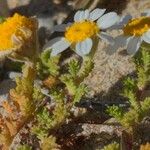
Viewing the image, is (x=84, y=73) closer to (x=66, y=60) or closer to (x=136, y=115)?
(x=136, y=115)

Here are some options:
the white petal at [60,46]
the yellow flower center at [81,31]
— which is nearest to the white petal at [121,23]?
the yellow flower center at [81,31]

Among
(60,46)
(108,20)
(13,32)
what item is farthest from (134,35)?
(13,32)

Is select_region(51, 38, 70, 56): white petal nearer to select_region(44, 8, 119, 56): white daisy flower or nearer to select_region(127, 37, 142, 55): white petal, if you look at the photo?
select_region(44, 8, 119, 56): white daisy flower

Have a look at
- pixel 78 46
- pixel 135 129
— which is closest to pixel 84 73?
pixel 78 46

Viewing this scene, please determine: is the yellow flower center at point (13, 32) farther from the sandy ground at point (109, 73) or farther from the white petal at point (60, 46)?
the sandy ground at point (109, 73)

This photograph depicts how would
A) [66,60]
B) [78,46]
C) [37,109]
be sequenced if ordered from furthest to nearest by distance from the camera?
[66,60], [37,109], [78,46]

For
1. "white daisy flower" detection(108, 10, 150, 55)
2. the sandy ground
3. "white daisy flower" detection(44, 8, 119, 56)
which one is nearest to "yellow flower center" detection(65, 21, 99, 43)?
"white daisy flower" detection(44, 8, 119, 56)
